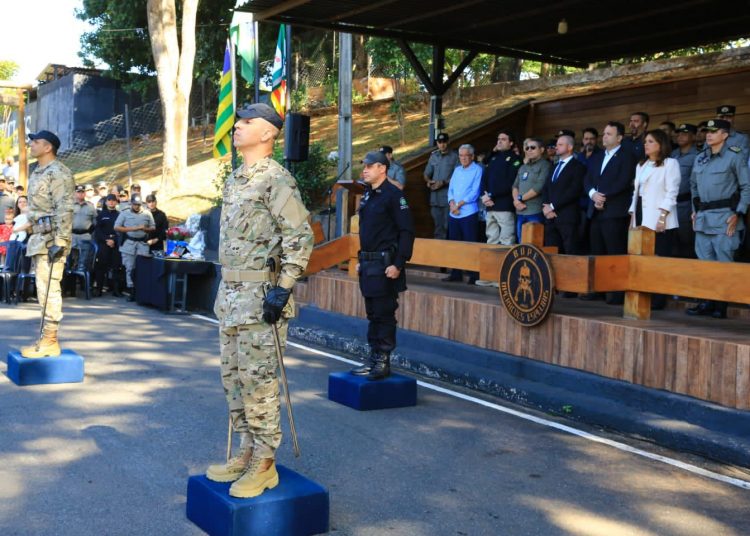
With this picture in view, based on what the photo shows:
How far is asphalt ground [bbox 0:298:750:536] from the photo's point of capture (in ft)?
14.5

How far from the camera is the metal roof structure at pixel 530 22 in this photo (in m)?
11.6

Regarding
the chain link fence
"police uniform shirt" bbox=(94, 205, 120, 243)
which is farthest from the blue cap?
the chain link fence

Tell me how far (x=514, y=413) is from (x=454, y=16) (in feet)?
24.2

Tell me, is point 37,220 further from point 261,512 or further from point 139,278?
point 139,278

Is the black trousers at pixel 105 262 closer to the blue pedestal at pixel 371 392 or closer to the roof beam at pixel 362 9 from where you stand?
the roof beam at pixel 362 9

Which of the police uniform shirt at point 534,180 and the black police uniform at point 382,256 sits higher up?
the police uniform shirt at point 534,180

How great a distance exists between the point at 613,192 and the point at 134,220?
880cm

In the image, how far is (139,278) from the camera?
13648mm

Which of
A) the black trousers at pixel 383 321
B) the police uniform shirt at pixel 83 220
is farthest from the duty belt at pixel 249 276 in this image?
the police uniform shirt at pixel 83 220

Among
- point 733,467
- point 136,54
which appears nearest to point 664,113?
point 733,467

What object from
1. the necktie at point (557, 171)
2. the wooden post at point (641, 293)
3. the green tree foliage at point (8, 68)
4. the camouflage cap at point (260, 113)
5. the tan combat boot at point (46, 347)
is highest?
the green tree foliage at point (8, 68)

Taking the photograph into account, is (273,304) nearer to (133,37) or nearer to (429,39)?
(429,39)

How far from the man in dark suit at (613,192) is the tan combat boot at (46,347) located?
5351 mm

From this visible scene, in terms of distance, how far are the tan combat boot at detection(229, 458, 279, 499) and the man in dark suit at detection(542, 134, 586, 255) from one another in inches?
228
